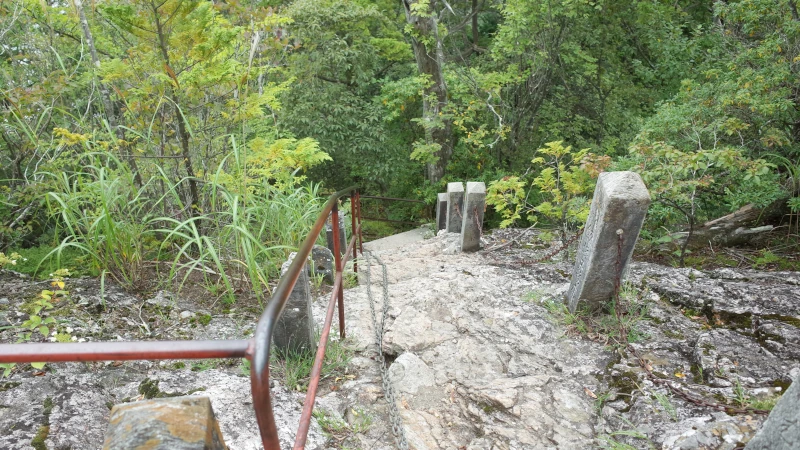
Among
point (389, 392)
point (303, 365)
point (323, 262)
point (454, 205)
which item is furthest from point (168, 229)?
point (454, 205)

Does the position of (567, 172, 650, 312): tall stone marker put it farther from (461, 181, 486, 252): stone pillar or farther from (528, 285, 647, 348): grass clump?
(461, 181, 486, 252): stone pillar

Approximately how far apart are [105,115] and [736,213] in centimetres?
681

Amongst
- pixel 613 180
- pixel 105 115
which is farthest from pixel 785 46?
pixel 105 115

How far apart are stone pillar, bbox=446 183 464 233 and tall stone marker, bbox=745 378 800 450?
529 cm

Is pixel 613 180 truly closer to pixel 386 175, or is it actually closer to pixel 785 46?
pixel 785 46

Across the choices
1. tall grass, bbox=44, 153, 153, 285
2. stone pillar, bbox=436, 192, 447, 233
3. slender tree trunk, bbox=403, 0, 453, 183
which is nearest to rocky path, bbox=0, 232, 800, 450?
tall grass, bbox=44, 153, 153, 285

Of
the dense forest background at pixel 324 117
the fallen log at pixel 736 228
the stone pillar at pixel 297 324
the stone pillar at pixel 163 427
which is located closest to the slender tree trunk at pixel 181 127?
the dense forest background at pixel 324 117

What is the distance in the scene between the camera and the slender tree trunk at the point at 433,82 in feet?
30.5

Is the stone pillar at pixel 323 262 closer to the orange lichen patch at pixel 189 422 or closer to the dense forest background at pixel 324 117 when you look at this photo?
the dense forest background at pixel 324 117

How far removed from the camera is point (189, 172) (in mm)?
3939

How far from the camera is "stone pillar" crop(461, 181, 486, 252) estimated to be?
531 cm

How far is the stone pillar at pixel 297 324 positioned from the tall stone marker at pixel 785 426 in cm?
196


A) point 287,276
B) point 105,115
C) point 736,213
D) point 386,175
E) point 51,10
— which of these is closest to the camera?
point 287,276

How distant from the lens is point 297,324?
2477 mm
